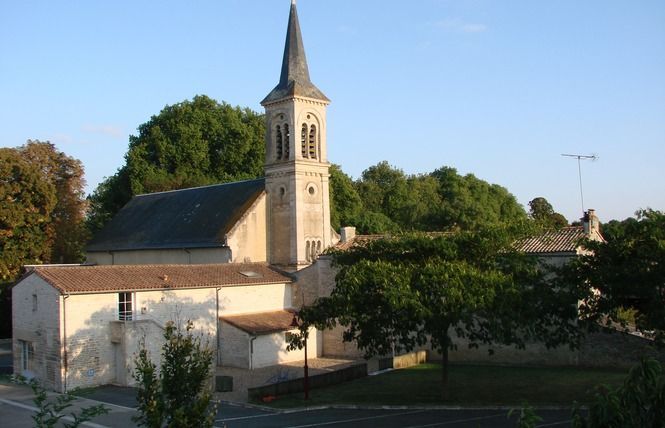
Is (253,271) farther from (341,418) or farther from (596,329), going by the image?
(596,329)

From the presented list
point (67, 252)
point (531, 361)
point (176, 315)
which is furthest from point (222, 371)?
point (67, 252)

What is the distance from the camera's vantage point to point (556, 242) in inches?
1230

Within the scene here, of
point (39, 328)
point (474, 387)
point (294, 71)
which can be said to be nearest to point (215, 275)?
point (39, 328)

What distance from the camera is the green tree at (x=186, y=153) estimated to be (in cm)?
5579

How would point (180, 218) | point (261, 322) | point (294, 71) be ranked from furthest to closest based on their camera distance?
point (180, 218) → point (294, 71) → point (261, 322)

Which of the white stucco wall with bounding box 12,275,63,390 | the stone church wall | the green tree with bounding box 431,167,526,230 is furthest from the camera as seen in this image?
the green tree with bounding box 431,167,526,230

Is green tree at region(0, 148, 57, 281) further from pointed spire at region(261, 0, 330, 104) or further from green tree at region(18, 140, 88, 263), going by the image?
pointed spire at region(261, 0, 330, 104)

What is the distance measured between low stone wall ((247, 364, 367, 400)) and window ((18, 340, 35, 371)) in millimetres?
11294

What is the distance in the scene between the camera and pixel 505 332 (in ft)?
73.6

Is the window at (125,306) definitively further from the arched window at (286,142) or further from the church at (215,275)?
the arched window at (286,142)

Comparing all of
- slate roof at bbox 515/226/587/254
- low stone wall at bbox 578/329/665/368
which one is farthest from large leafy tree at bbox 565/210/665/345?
slate roof at bbox 515/226/587/254

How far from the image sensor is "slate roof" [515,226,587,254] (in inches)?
1196

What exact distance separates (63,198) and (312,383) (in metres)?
31.7

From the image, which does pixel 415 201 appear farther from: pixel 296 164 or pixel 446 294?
pixel 446 294
